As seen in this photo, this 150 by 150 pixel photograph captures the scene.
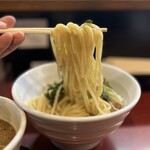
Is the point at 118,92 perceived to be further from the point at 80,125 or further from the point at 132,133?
the point at 80,125

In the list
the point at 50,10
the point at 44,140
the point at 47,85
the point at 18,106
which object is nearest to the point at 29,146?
the point at 44,140

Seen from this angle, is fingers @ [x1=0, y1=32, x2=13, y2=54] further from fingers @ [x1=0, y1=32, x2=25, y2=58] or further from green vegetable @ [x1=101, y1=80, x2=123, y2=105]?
green vegetable @ [x1=101, y1=80, x2=123, y2=105]

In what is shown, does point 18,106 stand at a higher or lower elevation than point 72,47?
lower

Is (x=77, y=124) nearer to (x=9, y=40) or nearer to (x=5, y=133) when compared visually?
(x=5, y=133)

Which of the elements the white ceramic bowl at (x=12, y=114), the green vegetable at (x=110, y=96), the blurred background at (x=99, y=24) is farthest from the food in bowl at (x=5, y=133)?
the blurred background at (x=99, y=24)

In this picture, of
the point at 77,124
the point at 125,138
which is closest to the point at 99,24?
the point at 125,138

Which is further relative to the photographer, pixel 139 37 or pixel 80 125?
pixel 139 37

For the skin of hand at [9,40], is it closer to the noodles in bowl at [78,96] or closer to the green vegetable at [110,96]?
the noodles in bowl at [78,96]
